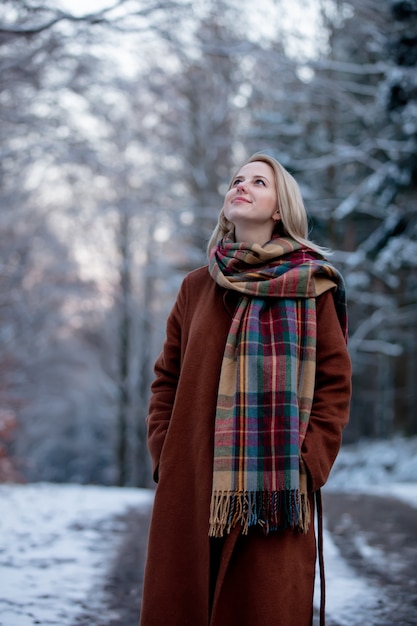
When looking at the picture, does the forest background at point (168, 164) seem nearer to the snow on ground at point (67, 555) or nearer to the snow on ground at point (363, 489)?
the snow on ground at point (363, 489)

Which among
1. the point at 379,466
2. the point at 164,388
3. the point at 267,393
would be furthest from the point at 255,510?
the point at 379,466

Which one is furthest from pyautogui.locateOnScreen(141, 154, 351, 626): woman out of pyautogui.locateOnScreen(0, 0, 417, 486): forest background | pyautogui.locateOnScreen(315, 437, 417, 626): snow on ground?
pyautogui.locateOnScreen(0, 0, 417, 486): forest background

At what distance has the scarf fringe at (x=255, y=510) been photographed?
2.36 m

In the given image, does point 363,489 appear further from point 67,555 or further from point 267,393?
point 267,393

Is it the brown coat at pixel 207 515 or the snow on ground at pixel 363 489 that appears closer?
the brown coat at pixel 207 515

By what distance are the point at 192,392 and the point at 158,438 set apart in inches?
9.4

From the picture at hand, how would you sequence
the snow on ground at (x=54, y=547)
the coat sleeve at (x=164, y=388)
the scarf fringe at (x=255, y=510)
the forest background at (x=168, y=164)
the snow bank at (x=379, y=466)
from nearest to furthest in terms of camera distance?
1. the scarf fringe at (x=255, y=510)
2. the coat sleeve at (x=164, y=388)
3. the snow on ground at (x=54, y=547)
4. the forest background at (x=168, y=164)
5. the snow bank at (x=379, y=466)

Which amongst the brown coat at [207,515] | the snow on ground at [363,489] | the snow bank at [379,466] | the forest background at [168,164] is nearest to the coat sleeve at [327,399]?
the brown coat at [207,515]

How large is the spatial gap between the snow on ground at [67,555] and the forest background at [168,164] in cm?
357

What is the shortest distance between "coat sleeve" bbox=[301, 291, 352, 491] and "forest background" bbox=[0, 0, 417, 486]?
12.8 ft

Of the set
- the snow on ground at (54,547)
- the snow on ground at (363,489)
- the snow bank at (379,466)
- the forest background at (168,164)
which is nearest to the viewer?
the snow on ground at (54,547)

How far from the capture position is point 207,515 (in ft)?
8.12

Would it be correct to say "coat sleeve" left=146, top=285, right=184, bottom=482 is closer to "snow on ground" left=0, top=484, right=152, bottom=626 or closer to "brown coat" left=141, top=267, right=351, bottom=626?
"brown coat" left=141, top=267, right=351, bottom=626

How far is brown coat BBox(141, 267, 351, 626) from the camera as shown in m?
2.38
